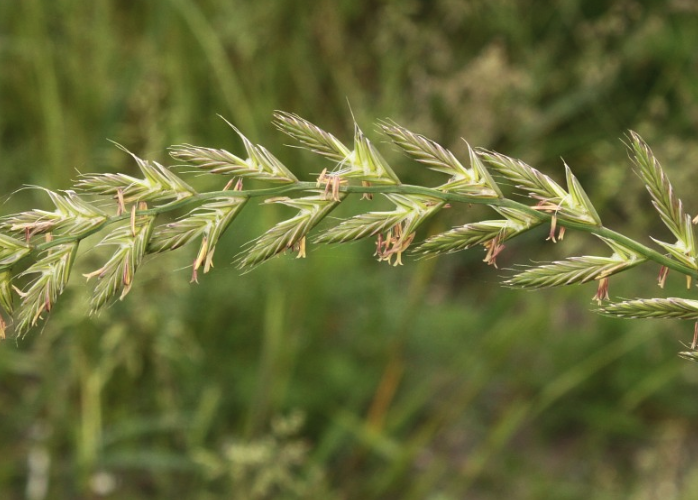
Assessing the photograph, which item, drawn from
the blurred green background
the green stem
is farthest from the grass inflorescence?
the blurred green background

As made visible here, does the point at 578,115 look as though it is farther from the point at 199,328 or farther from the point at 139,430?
the point at 139,430

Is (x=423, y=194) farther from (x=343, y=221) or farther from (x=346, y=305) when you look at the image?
(x=346, y=305)

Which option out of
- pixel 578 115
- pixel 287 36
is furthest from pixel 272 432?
pixel 578 115

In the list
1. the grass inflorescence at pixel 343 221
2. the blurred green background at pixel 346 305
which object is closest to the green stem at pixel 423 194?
the grass inflorescence at pixel 343 221

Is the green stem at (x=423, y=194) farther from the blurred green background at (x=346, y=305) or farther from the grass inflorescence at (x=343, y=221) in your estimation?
the blurred green background at (x=346, y=305)

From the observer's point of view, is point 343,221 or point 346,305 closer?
point 343,221

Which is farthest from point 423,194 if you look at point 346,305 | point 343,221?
point 346,305

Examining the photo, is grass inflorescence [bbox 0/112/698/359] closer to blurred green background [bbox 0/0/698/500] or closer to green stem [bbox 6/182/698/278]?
green stem [bbox 6/182/698/278]
